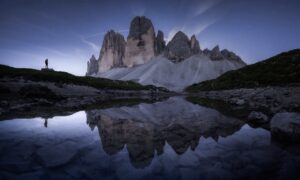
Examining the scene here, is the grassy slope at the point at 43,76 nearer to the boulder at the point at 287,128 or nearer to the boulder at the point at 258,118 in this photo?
the boulder at the point at 258,118

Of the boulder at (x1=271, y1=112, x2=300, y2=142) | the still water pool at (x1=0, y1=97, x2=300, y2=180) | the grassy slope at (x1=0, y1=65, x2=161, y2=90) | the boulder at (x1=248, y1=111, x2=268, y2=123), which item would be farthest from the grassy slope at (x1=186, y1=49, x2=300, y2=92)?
the grassy slope at (x1=0, y1=65, x2=161, y2=90)

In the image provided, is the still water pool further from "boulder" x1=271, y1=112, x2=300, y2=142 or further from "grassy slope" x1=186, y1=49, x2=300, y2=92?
"grassy slope" x1=186, y1=49, x2=300, y2=92

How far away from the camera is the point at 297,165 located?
14.2ft

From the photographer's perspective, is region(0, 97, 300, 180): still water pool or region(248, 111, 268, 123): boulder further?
region(248, 111, 268, 123): boulder

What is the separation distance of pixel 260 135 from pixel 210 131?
6.56 ft

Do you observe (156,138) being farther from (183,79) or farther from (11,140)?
(183,79)

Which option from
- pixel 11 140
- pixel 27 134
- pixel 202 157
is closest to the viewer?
pixel 202 157

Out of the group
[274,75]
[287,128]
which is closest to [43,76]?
[287,128]

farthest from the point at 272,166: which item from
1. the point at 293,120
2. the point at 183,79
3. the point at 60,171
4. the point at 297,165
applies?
the point at 183,79

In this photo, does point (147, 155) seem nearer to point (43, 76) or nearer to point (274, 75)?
point (43, 76)

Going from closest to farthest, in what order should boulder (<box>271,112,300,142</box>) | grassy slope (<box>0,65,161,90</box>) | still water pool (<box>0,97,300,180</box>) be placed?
1. still water pool (<box>0,97,300,180</box>)
2. boulder (<box>271,112,300,142</box>)
3. grassy slope (<box>0,65,161,90</box>)

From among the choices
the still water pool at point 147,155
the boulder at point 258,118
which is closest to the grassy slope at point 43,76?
the still water pool at point 147,155

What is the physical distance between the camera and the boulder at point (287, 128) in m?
5.89

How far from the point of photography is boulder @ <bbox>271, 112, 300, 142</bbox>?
19.3 feet
